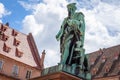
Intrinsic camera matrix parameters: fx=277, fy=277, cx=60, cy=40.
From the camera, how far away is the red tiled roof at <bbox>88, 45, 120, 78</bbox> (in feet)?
143

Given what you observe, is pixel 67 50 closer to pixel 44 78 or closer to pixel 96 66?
pixel 44 78

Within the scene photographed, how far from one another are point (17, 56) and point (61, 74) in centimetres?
3435

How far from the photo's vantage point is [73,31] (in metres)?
9.65

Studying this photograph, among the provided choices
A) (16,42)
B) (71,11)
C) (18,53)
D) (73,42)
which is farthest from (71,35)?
(16,42)

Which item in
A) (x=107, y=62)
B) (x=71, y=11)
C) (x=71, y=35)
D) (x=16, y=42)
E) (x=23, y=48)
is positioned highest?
(x=16, y=42)

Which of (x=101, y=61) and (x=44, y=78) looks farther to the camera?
(x=101, y=61)

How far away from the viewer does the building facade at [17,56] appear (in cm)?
3925

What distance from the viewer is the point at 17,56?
4172cm

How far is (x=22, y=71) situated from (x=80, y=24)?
32145 millimetres

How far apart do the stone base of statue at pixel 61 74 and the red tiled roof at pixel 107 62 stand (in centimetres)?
3438

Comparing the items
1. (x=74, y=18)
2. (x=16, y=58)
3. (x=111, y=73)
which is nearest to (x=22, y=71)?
(x=16, y=58)

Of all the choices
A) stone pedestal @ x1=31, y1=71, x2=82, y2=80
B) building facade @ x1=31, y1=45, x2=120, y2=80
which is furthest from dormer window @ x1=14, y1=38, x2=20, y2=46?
stone pedestal @ x1=31, y1=71, x2=82, y2=80

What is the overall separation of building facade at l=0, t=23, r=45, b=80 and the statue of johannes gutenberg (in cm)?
2952

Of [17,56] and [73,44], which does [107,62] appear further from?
[73,44]
